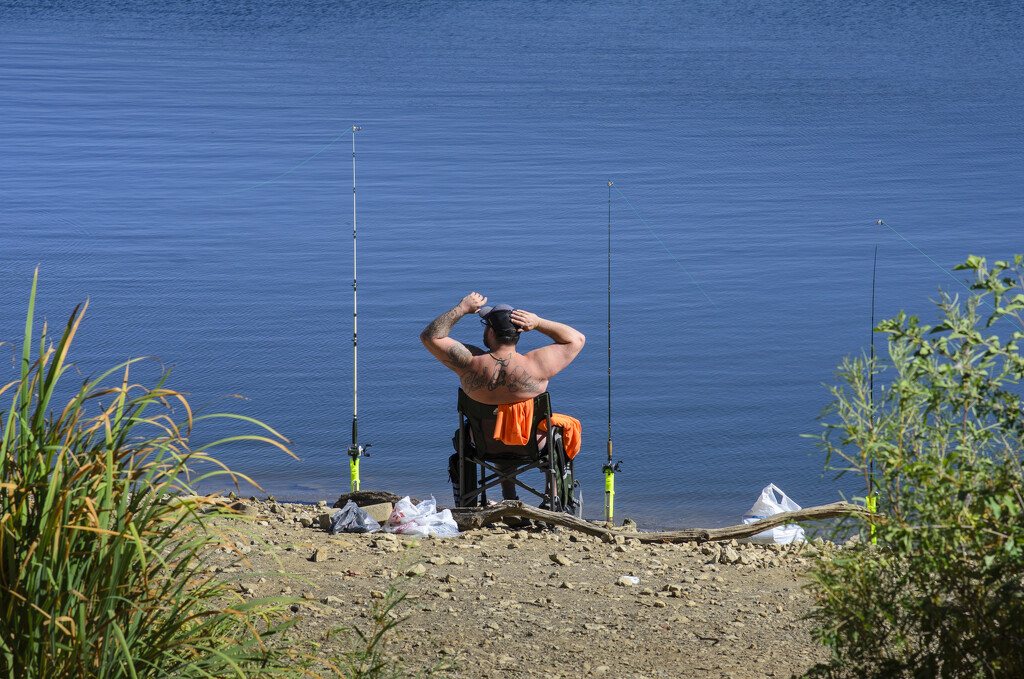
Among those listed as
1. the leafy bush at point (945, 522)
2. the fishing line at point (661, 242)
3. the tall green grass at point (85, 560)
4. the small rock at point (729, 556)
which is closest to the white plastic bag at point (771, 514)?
the small rock at point (729, 556)

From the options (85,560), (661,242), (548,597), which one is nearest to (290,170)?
(661,242)

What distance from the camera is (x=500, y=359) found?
5.82 meters

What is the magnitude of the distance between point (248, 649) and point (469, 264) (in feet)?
31.6

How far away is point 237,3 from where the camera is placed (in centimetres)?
4316

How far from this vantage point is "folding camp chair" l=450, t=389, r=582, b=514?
5887 millimetres

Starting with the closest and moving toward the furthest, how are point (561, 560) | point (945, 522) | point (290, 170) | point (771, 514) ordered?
1. point (945, 522)
2. point (561, 560)
3. point (771, 514)
4. point (290, 170)

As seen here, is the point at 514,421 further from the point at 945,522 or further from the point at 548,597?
the point at 945,522

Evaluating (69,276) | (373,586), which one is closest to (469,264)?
(69,276)

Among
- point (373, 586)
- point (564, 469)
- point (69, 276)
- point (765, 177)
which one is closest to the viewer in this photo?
point (373, 586)

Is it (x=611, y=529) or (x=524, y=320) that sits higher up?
(x=524, y=320)

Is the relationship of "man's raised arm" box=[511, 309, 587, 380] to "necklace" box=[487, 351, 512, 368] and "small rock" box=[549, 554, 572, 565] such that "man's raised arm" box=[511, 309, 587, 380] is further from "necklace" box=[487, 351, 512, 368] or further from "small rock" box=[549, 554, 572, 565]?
"small rock" box=[549, 554, 572, 565]

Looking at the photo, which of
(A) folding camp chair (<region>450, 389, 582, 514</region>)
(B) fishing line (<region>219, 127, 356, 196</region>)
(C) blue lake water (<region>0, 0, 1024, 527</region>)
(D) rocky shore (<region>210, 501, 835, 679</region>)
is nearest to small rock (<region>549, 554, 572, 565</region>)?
(D) rocky shore (<region>210, 501, 835, 679</region>)

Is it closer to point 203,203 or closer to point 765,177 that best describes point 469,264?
point 203,203

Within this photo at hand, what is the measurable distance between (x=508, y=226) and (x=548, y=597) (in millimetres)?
10322
